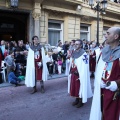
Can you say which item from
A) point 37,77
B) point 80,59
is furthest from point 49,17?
point 80,59

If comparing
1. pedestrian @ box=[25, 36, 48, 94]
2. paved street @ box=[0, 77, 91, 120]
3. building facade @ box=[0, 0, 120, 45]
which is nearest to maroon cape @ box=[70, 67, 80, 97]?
paved street @ box=[0, 77, 91, 120]

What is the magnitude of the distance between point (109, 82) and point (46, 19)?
12064mm

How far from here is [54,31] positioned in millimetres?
16422

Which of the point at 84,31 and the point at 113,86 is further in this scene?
the point at 84,31

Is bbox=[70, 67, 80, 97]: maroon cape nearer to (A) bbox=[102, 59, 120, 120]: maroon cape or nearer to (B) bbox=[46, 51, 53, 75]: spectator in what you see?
(A) bbox=[102, 59, 120, 120]: maroon cape

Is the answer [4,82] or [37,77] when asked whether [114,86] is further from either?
[4,82]

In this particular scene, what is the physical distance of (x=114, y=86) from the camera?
3.28 meters

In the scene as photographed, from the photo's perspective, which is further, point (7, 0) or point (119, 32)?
point (7, 0)

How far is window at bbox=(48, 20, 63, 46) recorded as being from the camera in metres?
16.0

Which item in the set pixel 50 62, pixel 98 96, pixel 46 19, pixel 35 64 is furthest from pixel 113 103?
pixel 46 19

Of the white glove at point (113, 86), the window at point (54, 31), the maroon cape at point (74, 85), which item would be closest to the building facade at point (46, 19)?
the window at point (54, 31)

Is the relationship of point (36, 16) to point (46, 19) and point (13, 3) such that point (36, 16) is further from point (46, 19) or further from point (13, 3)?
point (13, 3)

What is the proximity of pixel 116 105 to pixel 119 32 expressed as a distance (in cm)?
109

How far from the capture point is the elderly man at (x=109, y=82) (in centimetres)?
339
